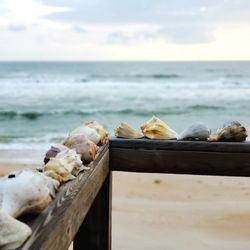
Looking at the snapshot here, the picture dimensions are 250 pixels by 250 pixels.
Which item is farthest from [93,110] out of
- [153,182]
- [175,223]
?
[175,223]

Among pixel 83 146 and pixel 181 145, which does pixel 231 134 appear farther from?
pixel 83 146

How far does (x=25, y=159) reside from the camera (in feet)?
24.7

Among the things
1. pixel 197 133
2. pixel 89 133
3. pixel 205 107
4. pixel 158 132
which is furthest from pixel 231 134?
pixel 205 107

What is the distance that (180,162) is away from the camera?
64.2 inches

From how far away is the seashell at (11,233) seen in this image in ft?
2.59

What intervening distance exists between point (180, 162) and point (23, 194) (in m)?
0.80

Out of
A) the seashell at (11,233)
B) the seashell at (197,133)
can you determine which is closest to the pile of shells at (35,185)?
the seashell at (11,233)

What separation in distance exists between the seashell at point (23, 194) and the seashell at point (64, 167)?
15 cm

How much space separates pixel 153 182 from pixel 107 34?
23420mm

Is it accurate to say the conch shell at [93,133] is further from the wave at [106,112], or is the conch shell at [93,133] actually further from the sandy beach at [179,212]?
the wave at [106,112]

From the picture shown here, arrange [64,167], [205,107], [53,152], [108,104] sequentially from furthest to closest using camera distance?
[108,104] → [205,107] → [53,152] → [64,167]

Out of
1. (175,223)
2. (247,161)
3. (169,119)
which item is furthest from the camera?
(169,119)

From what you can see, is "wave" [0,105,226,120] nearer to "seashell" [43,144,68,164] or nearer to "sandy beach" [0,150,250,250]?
"sandy beach" [0,150,250,250]

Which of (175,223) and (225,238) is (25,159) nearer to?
(175,223)
